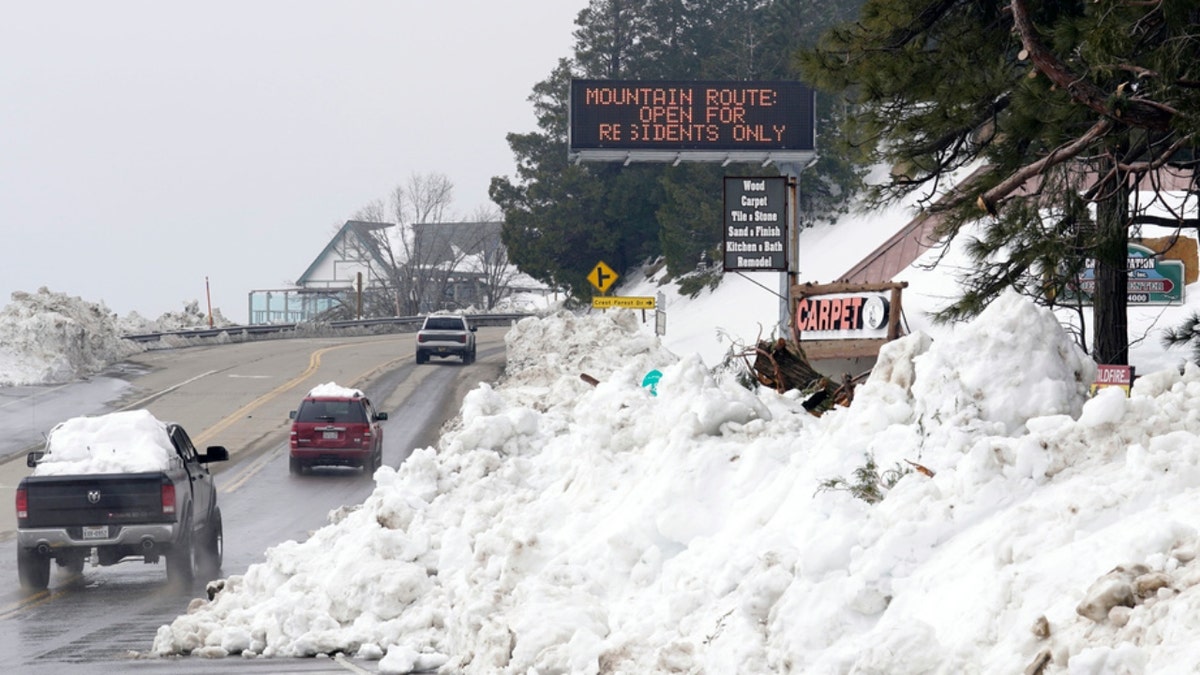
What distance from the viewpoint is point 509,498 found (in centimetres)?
1247

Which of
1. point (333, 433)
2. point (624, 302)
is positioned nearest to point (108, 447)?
point (333, 433)

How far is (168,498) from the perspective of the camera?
16.5 metres

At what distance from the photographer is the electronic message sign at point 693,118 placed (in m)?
36.5

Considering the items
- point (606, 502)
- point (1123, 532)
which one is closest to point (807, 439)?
point (606, 502)

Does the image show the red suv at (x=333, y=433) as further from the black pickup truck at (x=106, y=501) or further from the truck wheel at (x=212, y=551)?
the black pickup truck at (x=106, y=501)

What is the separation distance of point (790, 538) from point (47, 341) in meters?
42.2

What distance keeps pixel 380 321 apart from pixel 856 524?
68.4 m

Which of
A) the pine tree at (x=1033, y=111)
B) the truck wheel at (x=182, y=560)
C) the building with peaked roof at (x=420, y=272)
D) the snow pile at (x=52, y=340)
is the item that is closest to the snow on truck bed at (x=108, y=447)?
the truck wheel at (x=182, y=560)

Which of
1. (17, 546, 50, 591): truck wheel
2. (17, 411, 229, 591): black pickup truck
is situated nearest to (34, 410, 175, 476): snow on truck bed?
(17, 411, 229, 591): black pickup truck

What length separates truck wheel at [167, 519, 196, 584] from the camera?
16828mm

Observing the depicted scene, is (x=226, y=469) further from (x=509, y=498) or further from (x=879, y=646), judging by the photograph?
(x=879, y=646)

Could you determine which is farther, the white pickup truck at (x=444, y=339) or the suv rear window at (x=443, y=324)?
the suv rear window at (x=443, y=324)

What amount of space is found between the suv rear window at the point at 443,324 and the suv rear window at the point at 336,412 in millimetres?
22262

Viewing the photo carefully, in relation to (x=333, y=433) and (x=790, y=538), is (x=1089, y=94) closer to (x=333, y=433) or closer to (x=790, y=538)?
(x=790, y=538)
